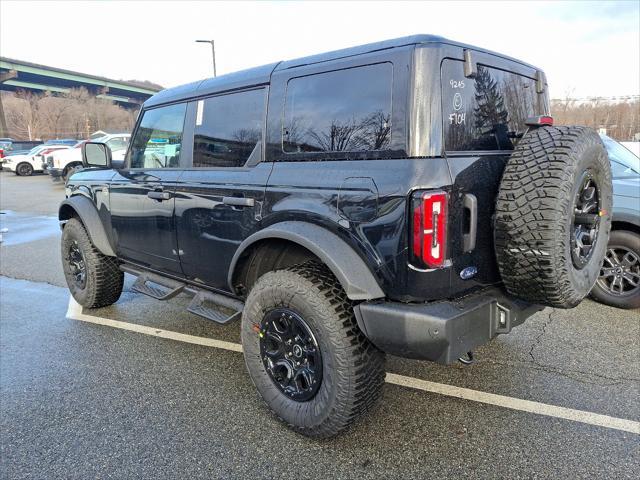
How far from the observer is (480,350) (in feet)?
12.1

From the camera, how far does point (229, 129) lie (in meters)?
3.21

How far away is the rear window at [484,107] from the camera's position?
2.33m

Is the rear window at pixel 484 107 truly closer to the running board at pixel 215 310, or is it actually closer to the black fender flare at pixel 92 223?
the running board at pixel 215 310

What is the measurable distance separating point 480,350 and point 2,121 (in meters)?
83.7

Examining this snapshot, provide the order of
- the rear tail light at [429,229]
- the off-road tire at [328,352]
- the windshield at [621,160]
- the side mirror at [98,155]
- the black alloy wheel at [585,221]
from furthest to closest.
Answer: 1. the windshield at [621,160]
2. the side mirror at [98,155]
3. the black alloy wheel at [585,221]
4. the off-road tire at [328,352]
5. the rear tail light at [429,229]


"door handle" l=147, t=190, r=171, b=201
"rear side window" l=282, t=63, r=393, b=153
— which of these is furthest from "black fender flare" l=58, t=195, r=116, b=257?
"rear side window" l=282, t=63, r=393, b=153

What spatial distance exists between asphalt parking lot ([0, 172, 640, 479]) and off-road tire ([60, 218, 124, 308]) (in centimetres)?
30

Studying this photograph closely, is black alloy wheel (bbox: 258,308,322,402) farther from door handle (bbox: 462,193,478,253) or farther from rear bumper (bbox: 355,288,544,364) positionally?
door handle (bbox: 462,193,478,253)

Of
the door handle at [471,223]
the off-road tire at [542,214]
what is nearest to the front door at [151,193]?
the door handle at [471,223]

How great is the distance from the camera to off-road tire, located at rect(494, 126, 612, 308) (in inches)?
86.0

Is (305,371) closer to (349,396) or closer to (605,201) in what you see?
(349,396)

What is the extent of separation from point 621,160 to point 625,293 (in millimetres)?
1518

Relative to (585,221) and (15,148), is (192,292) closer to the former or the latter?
(585,221)

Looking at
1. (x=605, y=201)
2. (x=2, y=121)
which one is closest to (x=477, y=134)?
(x=605, y=201)
